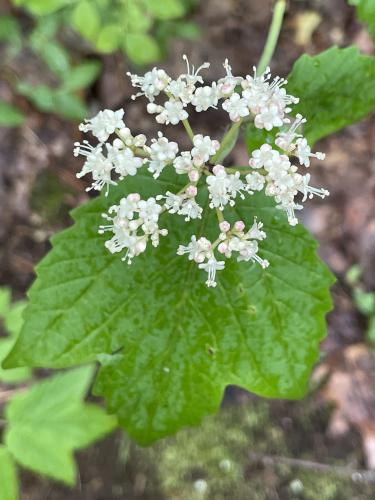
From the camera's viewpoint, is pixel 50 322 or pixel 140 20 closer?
pixel 50 322

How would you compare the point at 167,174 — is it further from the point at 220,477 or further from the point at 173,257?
the point at 220,477

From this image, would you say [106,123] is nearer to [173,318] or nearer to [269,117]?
[269,117]

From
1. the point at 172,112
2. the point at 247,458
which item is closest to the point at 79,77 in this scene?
the point at 172,112

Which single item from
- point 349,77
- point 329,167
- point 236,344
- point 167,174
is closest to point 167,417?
point 236,344

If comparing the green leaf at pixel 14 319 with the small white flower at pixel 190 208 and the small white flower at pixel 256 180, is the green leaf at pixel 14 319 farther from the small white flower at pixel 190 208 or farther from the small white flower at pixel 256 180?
the small white flower at pixel 256 180

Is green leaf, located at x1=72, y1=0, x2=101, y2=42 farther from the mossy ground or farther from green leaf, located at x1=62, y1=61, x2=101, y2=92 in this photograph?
the mossy ground

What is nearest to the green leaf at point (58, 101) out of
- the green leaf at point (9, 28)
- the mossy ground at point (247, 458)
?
the green leaf at point (9, 28)
